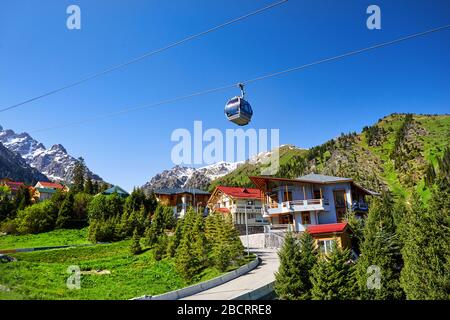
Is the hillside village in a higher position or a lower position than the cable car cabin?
lower

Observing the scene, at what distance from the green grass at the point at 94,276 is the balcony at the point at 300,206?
13846 mm

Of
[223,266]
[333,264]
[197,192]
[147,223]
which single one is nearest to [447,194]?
[333,264]

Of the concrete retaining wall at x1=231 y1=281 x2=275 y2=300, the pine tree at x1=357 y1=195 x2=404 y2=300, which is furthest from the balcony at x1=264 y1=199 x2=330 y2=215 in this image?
the concrete retaining wall at x1=231 y1=281 x2=275 y2=300

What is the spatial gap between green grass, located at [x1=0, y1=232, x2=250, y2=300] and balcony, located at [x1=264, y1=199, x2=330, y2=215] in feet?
45.4

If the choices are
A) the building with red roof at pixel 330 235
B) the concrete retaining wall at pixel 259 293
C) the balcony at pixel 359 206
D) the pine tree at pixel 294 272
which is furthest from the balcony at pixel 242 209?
the pine tree at pixel 294 272

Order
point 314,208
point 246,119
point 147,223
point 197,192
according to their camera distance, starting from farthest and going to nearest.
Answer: point 197,192, point 147,223, point 314,208, point 246,119

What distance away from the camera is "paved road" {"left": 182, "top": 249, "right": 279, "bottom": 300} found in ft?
59.7

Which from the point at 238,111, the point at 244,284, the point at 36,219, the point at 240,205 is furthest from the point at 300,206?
the point at 36,219

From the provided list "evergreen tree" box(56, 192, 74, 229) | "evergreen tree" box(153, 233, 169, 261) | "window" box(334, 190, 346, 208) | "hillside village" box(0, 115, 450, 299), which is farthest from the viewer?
"evergreen tree" box(56, 192, 74, 229)

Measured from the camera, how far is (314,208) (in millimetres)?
38375

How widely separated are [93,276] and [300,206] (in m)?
23.4

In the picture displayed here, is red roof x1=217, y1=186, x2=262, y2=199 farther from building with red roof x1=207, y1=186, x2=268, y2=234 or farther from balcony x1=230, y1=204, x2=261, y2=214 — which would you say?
balcony x1=230, y1=204, x2=261, y2=214
